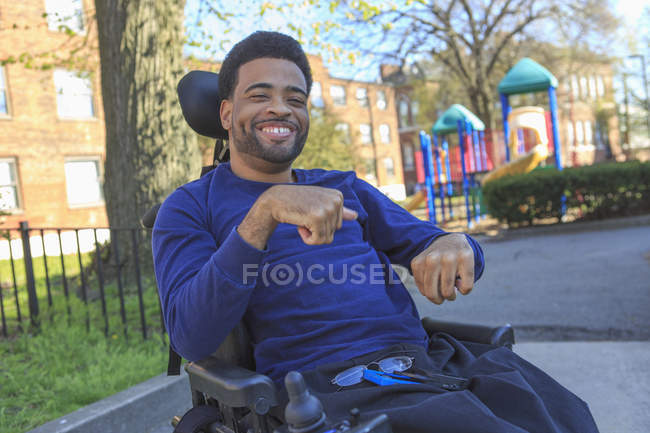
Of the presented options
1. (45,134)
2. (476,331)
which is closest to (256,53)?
(476,331)

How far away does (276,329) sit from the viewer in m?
1.67

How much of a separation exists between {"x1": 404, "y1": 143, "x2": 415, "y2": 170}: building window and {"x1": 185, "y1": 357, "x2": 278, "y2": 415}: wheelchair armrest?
42877 millimetres

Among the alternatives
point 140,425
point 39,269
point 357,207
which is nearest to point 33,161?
point 39,269

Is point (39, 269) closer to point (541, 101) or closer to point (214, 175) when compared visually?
point (214, 175)

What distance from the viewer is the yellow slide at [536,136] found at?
12.3 meters

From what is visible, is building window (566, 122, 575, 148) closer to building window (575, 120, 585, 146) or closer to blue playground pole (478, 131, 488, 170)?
building window (575, 120, 585, 146)

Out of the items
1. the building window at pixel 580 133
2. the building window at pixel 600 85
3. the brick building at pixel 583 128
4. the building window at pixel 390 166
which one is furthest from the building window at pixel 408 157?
the building window at pixel 600 85

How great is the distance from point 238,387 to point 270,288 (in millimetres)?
420

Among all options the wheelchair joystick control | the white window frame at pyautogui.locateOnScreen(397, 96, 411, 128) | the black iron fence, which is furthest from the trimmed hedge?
the white window frame at pyautogui.locateOnScreen(397, 96, 411, 128)

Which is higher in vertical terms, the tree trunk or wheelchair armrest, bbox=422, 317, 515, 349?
the tree trunk

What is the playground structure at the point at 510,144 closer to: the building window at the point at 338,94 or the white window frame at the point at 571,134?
the building window at the point at 338,94

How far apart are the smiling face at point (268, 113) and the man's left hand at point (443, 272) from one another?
0.63m

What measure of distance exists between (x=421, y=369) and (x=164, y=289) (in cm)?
78

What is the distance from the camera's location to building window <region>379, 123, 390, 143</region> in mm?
39700
